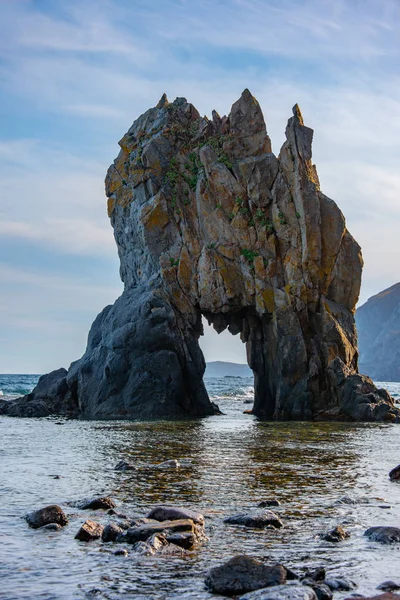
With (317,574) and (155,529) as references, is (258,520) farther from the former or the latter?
(317,574)

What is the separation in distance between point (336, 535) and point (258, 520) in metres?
1.87

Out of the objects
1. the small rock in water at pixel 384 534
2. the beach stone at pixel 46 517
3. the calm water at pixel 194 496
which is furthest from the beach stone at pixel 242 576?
the beach stone at pixel 46 517

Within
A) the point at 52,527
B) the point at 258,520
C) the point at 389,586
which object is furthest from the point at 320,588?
the point at 52,527

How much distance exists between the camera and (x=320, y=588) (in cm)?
1043

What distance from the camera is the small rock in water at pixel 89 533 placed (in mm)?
13836

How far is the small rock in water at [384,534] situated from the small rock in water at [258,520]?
6.26 feet

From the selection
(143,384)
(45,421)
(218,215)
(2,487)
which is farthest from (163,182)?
(2,487)

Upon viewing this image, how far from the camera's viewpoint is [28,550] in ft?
42.7

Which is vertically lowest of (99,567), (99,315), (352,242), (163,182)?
(99,567)

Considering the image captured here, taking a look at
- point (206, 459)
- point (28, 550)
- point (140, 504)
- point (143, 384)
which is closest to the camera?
point (28, 550)

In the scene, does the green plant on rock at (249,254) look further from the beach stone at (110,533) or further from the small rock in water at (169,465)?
the beach stone at (110,533)

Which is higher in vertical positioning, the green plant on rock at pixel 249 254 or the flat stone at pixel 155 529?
the green plant on rock at pixel 249 254

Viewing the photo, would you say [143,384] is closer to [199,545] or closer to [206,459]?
[206,459]

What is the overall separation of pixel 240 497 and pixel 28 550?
7.01 meters
